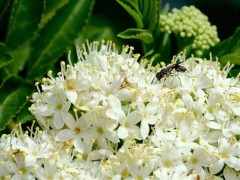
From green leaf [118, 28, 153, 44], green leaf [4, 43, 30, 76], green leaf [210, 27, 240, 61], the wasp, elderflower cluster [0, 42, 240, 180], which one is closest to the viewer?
elderflower cluster [0, 42, 240, 180]

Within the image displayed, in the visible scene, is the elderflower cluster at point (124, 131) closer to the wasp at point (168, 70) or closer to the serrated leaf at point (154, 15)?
the wasp at point (168, 70)

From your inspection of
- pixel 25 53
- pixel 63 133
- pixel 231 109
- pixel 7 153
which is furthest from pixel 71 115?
pixel 25 53

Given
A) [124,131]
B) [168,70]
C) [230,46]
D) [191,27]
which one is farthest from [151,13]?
[124,131]

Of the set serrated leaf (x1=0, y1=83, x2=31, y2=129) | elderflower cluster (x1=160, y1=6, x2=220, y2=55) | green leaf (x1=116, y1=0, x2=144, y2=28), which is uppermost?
green leaf (x1=116, y1=0, x2=144, y2=28)

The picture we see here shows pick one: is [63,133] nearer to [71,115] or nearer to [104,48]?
[71,115]

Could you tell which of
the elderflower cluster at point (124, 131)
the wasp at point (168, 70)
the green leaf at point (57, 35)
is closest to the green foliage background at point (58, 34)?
the green leaf at point (57, 35)

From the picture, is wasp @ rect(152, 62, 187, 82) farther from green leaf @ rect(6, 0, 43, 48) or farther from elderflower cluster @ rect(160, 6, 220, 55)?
green leaf @ rect(6, 0, 43, 48)

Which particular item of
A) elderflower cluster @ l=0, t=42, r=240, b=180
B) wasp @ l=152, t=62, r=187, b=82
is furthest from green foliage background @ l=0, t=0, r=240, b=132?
elderflower cluster @ l=0, t=42, r=240, b=180
